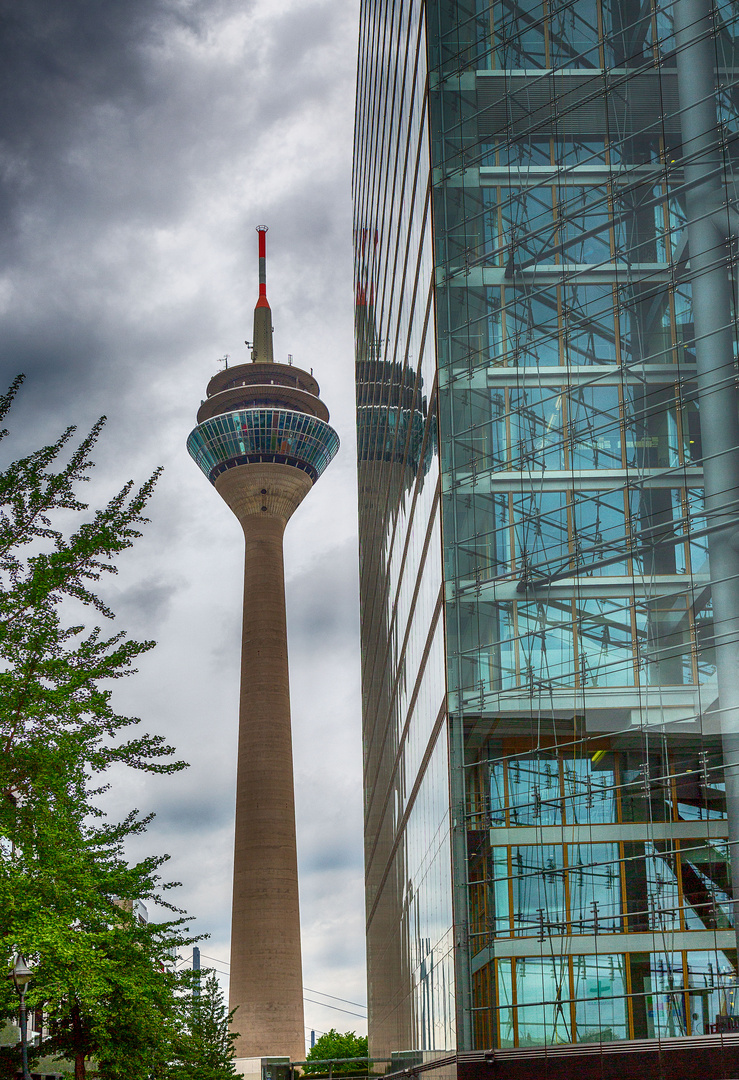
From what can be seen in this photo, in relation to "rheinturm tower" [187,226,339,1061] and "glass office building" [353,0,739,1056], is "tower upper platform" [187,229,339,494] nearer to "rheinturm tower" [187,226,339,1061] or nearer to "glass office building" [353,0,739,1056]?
"rheinturm tower" [187,226,339,1061]

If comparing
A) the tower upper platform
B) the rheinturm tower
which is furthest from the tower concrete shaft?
the tower upper platform

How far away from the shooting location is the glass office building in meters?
22.0

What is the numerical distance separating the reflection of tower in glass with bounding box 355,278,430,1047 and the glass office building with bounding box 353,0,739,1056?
13.1 feet

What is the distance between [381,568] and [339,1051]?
5181 cm

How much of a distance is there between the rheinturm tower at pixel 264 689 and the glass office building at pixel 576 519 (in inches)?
2292

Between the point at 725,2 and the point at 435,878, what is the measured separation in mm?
18219

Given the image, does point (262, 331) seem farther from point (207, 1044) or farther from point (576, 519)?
point (576, 519)

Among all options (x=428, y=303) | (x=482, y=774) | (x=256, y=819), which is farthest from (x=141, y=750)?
(x=256, y=819)

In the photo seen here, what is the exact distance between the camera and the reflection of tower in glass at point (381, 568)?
36.3m

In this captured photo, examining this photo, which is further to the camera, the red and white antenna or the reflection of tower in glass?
the red and white antenna

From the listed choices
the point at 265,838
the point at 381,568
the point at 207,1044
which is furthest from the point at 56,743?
the point at 265,838

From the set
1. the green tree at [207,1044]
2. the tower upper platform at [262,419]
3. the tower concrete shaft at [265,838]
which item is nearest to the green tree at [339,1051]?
the tower concrete shaft at [265,838]

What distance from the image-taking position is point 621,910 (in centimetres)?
2209

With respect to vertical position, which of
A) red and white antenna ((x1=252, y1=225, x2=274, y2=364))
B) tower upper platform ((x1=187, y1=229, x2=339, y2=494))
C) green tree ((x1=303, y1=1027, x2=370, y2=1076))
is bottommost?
green tree ((x1=303, y1=1027, x2=370, y2=1076))
